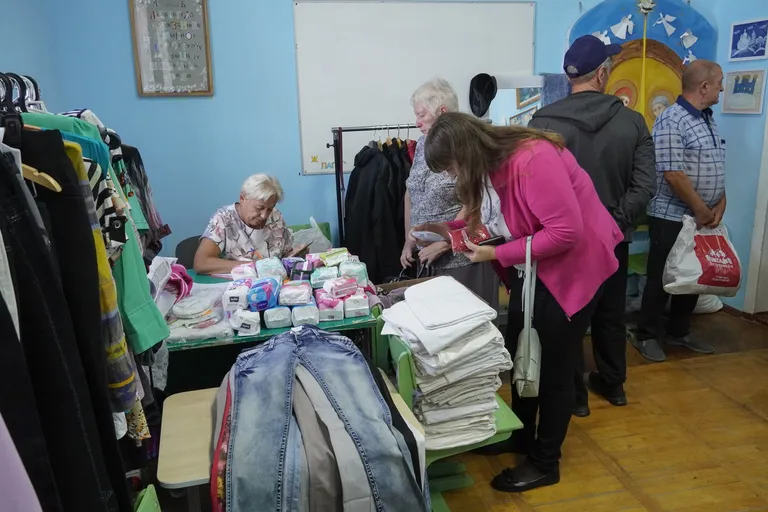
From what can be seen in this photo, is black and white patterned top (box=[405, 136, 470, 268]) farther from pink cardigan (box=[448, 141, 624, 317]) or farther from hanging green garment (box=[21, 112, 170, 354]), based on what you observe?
hanging green garment (box=[21, 112, 170, 354])

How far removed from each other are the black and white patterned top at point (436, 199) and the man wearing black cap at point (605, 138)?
47cm

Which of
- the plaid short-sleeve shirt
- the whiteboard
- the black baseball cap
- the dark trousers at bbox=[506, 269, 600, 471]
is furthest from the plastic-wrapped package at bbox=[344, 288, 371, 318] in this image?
the plaid short-sleeve shirt

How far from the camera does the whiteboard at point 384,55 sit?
365 centimetres

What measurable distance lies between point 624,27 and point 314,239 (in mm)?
2454

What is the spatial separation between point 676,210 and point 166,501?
9.57 feet

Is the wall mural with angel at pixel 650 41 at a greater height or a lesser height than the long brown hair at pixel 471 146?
greater

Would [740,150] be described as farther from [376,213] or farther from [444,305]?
[444,305]

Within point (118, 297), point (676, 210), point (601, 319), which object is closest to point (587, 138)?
point (601, 319)

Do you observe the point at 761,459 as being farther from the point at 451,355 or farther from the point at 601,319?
the point at 451,355

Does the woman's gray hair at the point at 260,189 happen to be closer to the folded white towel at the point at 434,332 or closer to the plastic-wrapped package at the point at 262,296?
the plastic-wrapped package at the point at 262,296

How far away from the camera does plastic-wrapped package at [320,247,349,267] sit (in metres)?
2.39

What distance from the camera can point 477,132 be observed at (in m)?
1.90

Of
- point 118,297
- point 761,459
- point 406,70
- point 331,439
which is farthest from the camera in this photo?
point 406,70

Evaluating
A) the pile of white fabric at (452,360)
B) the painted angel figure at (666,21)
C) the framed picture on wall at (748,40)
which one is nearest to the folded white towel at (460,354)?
the pile of white fabric at (452,360)
